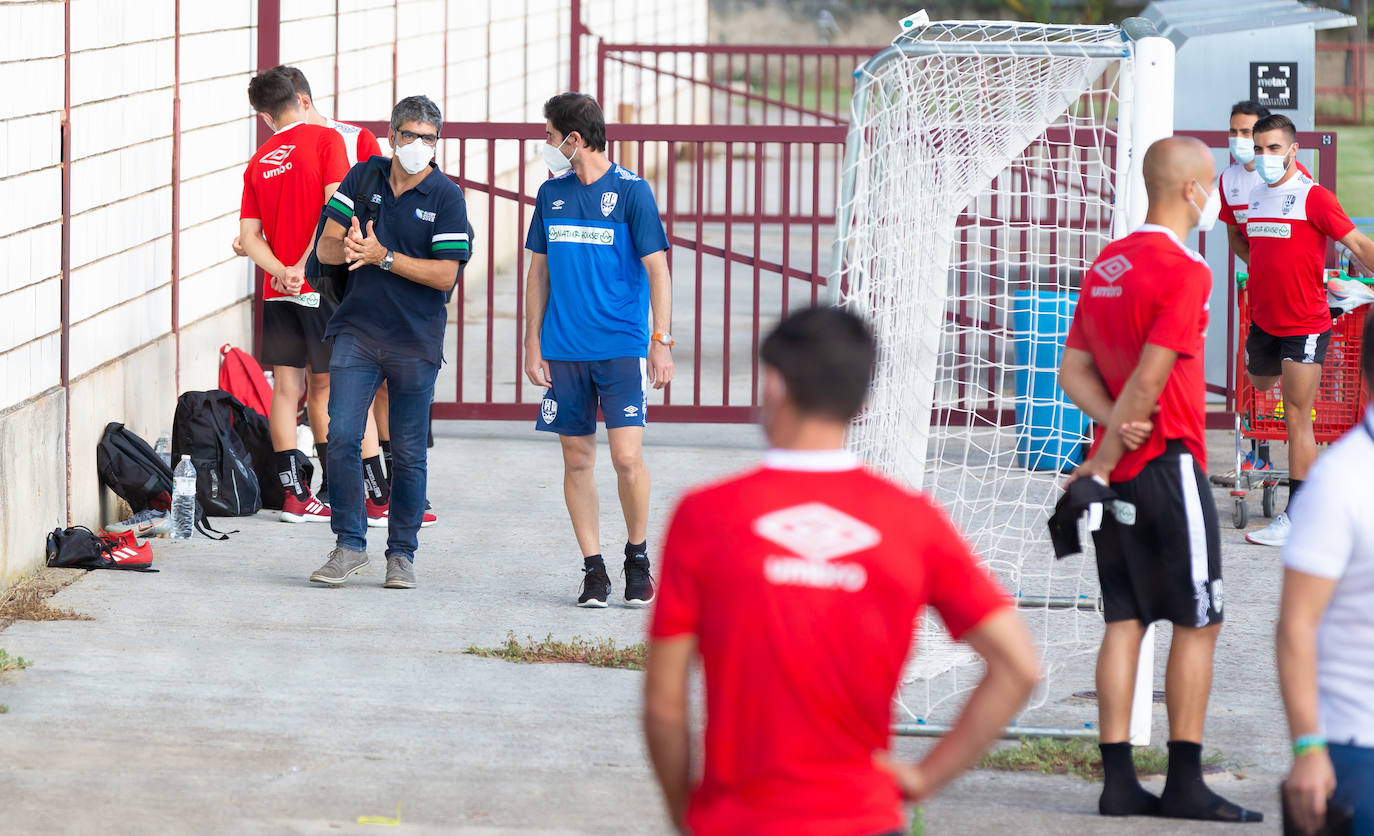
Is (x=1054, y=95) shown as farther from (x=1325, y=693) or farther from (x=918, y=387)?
(x=1325, y=693)

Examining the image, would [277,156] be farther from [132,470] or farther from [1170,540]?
[1170,540]

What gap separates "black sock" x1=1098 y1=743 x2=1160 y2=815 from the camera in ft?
15.7

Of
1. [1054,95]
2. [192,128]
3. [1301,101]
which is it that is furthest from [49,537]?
[1301,101]

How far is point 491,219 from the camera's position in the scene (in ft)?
33.7

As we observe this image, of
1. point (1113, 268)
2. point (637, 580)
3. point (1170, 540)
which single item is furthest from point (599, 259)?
point (1170, 540)

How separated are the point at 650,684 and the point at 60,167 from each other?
5.68 meters

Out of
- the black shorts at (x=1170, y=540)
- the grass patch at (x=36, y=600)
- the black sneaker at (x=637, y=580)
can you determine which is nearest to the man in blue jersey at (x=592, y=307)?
the black sneaker at (x=637, y=580)

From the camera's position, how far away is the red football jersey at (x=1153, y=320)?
4.59 metres

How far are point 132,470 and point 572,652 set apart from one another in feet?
9.06

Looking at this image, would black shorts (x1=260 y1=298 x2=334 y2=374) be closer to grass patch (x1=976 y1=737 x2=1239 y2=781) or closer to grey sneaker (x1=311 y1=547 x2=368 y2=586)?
grey sneaker (x1=311 y1=547 x2=368 y2=586)

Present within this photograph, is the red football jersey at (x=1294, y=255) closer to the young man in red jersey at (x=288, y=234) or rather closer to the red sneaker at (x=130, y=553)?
the young man in red jersey at (x=288, y=234)

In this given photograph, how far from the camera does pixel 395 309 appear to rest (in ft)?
22.8

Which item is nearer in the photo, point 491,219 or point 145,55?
point 145,55

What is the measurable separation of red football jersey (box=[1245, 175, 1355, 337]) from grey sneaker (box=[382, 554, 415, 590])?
13.6 feet
